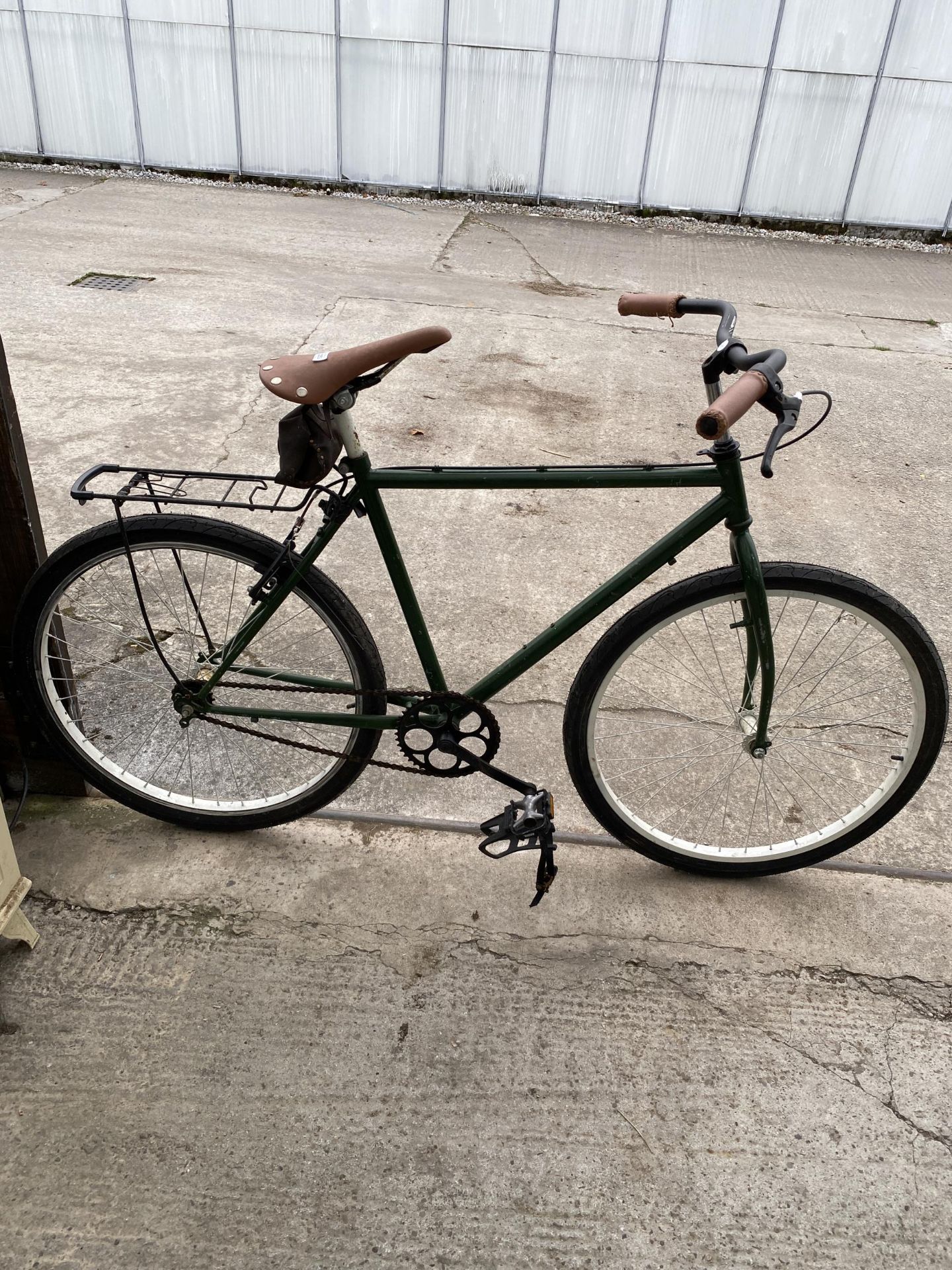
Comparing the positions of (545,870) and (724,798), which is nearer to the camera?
(545,870)

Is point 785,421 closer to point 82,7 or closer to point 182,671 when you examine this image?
point 182,671

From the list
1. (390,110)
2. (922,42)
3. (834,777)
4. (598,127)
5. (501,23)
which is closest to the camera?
(834,777)

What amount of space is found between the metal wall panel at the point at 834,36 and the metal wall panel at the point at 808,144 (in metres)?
0.09

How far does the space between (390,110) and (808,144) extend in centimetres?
428

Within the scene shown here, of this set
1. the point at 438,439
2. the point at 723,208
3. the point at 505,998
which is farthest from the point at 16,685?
the point at 723,208

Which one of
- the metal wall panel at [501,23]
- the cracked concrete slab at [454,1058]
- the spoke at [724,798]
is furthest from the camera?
the metal wall panel at [501,23]

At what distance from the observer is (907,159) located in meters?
9.45

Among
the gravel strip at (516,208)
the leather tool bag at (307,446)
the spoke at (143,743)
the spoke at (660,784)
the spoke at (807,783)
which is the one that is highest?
the leather tool bag at (307,446)

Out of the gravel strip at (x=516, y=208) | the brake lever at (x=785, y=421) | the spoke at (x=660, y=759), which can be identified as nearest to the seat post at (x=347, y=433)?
the brake lever at (x=785, y=421)

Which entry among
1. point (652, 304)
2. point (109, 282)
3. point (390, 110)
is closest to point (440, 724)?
point (652, 304)

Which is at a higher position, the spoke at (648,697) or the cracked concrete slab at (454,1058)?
the cracked concrete slab at (454,1058)

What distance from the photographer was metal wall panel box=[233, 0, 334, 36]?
9227mm

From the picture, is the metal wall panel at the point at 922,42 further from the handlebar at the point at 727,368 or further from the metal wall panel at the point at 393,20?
the handlebar at the point at 727,368

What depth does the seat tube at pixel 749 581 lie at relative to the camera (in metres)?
1.87
